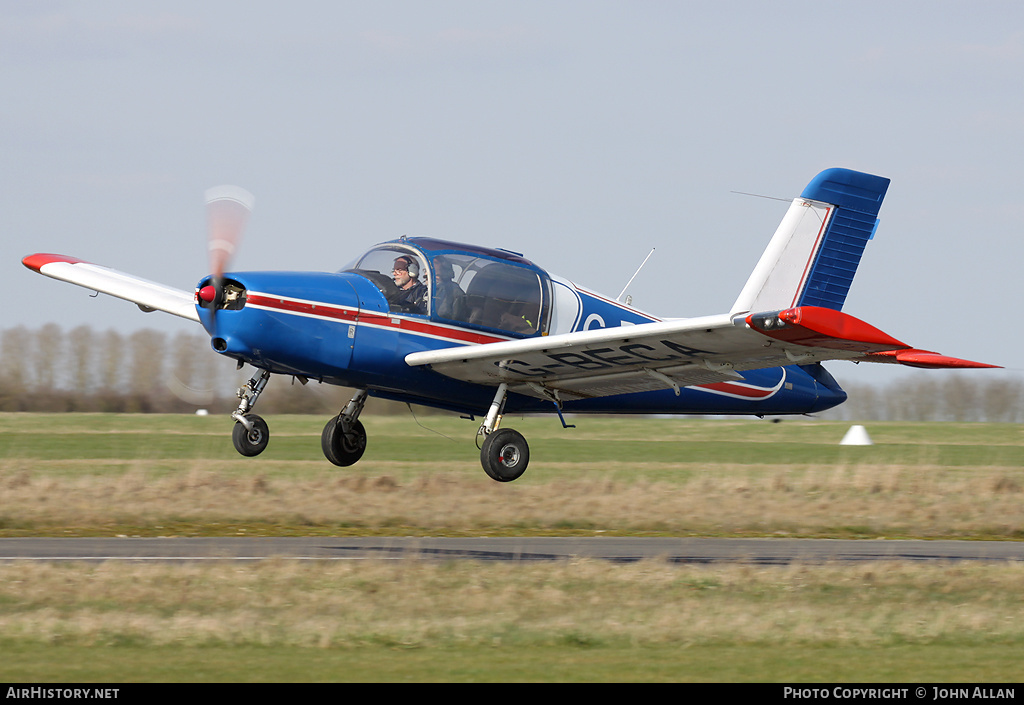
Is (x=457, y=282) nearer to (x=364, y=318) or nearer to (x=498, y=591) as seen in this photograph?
(x=364, y=318)

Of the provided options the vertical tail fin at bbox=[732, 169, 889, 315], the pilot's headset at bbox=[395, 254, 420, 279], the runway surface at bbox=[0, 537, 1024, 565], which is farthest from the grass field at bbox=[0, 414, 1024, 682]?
the vertical tail fin at bbox=[732, 169, 889, 315]

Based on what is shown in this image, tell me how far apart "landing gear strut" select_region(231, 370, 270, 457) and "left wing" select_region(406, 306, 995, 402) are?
6.09ft

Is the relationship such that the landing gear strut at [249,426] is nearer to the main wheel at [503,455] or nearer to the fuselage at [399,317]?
the fuselage at [399,317]

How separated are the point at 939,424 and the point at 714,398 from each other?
3959cm

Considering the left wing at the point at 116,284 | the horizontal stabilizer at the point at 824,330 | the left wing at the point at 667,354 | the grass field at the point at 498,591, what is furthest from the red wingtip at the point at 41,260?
the horizontal stabilizer at the point at 824,330

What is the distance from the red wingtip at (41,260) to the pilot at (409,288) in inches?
279

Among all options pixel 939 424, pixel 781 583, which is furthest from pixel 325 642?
pixel 939 424

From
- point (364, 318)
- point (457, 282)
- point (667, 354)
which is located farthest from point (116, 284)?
point (667, 354)

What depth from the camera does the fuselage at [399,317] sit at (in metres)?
13.7

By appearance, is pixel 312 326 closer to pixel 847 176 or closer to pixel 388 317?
pixel 388 317

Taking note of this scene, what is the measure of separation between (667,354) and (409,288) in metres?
3.12

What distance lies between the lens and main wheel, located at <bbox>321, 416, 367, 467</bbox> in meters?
15.8

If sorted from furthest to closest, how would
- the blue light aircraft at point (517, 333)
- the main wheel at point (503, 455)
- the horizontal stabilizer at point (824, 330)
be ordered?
the main wheel at point (503, 455)
the blue light aircraft at point (517, 333)
the horizontal stabilizer at point (824, 330)

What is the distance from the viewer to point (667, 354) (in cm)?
1422
